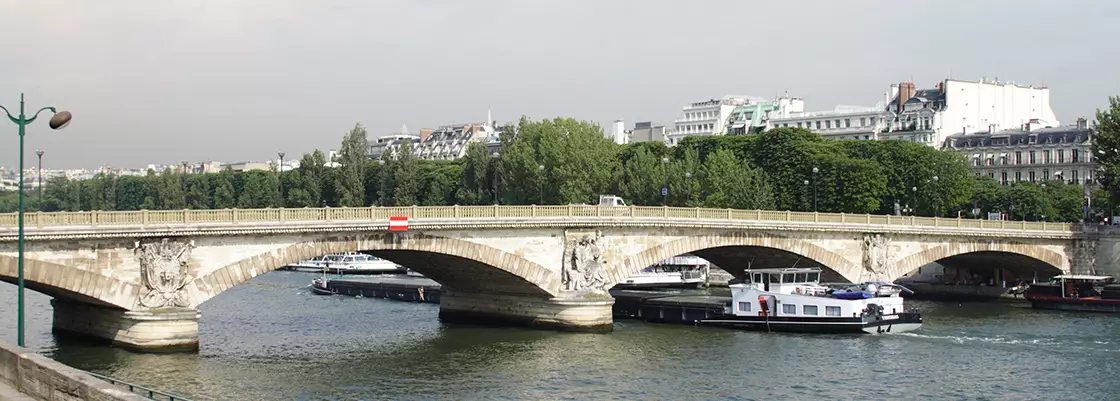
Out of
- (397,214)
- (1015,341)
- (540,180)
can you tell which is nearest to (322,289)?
(540,180)

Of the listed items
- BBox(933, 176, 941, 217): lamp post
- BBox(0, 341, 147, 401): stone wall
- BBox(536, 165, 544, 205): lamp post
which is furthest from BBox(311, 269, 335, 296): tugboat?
BBox(0, 341, 147, 401): stone wall

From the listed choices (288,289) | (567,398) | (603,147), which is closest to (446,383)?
(567,398)

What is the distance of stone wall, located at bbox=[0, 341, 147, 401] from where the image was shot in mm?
24312

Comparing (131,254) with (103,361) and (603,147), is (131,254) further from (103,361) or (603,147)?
(603,147)

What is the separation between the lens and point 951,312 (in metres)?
76.6

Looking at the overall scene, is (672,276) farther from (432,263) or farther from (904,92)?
(904,92)

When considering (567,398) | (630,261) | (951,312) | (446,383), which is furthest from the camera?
(951,312)

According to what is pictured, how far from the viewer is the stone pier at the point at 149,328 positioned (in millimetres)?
50312

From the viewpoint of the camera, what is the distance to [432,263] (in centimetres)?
6397

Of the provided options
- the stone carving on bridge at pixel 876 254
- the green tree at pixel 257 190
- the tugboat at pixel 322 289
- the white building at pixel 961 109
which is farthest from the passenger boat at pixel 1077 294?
the green tree at pixel 257 190

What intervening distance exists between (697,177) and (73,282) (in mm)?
69058

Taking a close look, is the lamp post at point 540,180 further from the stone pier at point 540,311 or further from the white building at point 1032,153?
the white building at point 1032,153

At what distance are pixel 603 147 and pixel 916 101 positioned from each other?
51367mm

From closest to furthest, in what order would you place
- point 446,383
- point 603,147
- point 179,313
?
point 446,383 < point 179,313 < point 603,147
